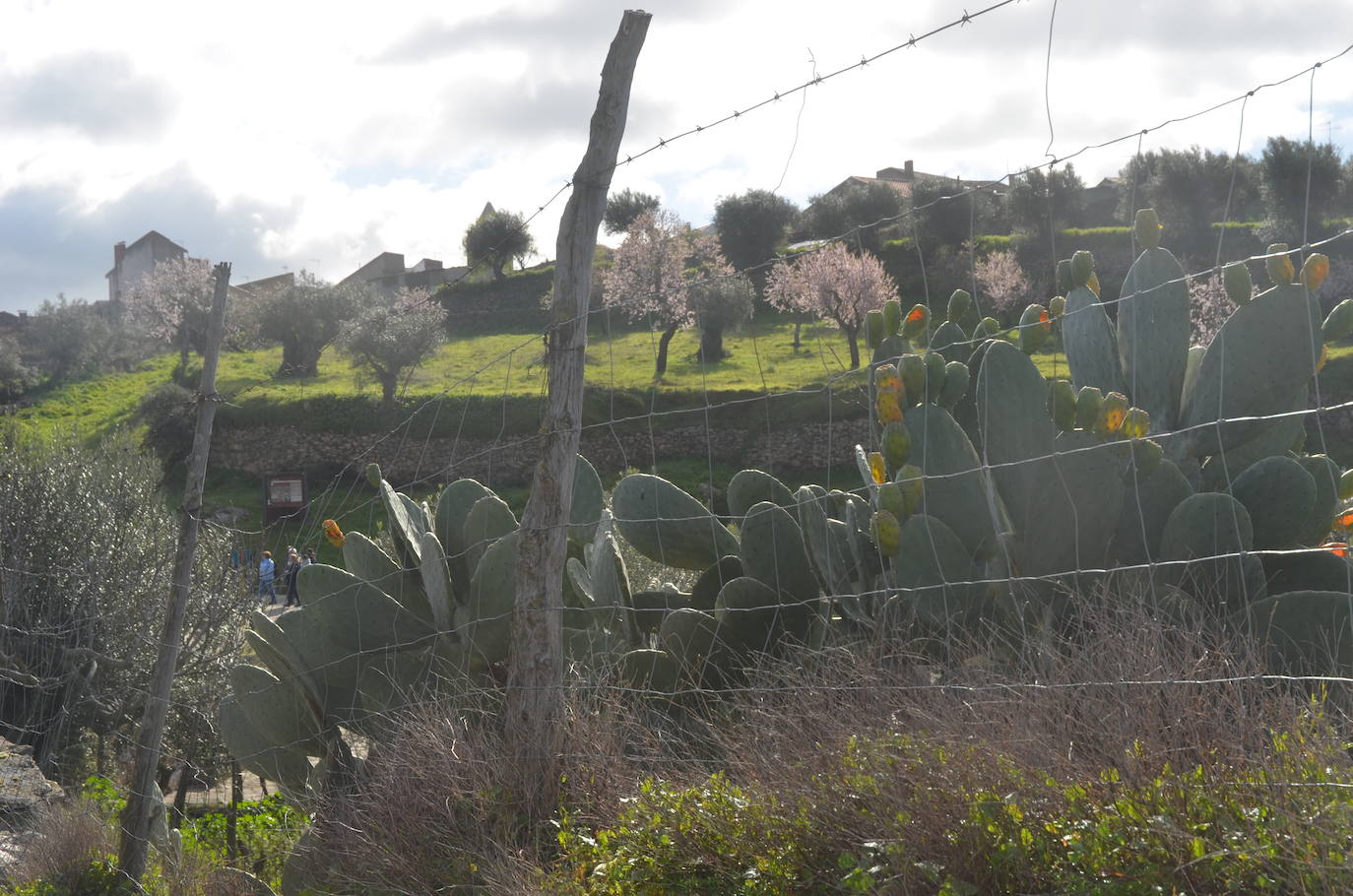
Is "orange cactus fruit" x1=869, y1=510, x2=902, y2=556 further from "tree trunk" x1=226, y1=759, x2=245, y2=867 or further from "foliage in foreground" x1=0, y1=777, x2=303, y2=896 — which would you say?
"tree trunk" x1=226, y1=759, x2=245, y2=867

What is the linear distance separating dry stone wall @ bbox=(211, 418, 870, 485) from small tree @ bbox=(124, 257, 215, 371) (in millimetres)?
11136

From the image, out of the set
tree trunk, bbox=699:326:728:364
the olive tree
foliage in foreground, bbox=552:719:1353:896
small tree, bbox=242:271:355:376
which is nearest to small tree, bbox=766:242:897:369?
tree trunk, bbox=699:326:728:364

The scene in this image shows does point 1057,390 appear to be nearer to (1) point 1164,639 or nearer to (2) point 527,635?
(1) point 1164,639

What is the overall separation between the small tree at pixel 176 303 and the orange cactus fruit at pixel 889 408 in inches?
1598

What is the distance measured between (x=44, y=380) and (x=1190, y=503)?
149ft

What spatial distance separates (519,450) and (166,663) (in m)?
19.6

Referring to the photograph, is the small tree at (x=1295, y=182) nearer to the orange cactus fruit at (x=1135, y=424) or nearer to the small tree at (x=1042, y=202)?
the small tree at (x=1042, y=202)

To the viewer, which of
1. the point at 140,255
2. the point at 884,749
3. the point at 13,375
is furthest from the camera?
the point at 140,255

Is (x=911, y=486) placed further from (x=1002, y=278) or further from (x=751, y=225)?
(x=751, y=225)

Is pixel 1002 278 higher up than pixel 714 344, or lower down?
higher up

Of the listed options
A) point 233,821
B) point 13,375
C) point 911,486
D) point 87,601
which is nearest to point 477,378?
point 13,375

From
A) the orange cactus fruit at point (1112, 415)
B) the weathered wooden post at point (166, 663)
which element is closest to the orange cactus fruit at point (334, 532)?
the weathered wooden post at point (166, 663)

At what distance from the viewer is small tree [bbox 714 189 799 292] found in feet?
139

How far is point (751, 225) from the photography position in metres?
42.4
